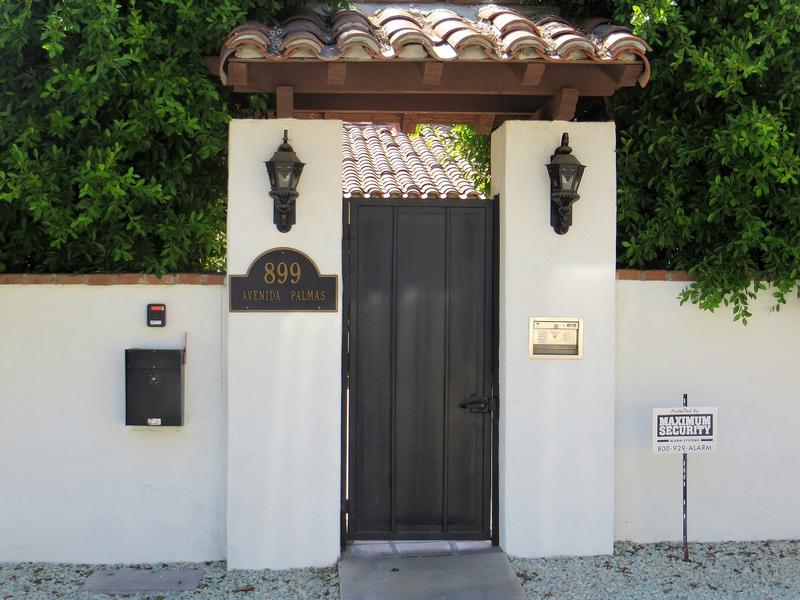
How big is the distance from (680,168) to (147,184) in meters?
3.46

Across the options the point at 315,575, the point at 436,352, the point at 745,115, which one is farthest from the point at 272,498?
the point at 745,115

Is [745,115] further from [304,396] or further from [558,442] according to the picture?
[304,396]

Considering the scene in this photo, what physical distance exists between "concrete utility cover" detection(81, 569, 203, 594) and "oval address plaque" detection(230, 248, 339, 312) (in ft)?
5.51

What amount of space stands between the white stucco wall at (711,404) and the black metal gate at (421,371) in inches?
37.1

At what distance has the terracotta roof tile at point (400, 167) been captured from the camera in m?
8.30

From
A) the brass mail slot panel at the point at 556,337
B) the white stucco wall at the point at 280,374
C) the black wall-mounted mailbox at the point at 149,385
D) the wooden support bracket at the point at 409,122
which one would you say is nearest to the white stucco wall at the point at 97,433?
the black wall-mounted mailbox at the point at 149,385

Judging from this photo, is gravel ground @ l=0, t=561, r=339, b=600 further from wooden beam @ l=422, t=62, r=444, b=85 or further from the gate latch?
wooden beam @ l=422, t=62, r=444, b=85

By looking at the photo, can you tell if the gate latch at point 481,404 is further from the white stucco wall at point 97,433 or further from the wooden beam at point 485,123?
the wooden beam at point 485,123

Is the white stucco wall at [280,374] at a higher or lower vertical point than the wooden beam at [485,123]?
lower

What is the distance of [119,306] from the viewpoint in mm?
5445

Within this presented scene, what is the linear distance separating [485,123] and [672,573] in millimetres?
3232

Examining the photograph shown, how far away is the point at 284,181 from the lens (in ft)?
16.8

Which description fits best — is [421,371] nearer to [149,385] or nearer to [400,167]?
[149,385]

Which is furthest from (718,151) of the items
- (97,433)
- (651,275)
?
(97,433)
